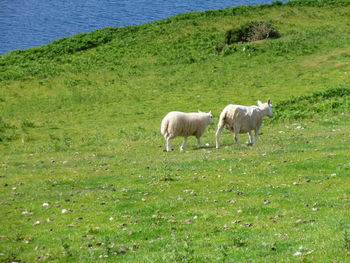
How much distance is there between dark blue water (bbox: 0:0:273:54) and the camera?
96.4 meters

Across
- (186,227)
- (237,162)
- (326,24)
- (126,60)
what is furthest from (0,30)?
(186,227)

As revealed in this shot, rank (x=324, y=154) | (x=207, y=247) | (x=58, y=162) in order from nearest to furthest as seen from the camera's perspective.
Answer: (x=207, y=247), (x=324, y=154), (x=58, y=162)

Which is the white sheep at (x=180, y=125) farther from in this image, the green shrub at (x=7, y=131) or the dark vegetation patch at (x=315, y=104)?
the green shrub at (x=7, y=131)

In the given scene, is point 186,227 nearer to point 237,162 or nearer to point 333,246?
point 333,246

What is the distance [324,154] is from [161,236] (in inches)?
395

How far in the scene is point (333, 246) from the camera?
10.0m

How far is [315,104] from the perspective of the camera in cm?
3569

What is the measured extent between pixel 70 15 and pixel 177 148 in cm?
9017

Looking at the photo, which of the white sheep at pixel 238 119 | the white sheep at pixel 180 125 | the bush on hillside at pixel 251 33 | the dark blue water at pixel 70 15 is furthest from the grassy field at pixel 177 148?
the dark blue water at pixel 70 15

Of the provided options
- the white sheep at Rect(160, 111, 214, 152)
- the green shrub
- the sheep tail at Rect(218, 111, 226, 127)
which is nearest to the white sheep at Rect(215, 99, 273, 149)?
the sheep tail at Rect(218, 111, 226, 127)

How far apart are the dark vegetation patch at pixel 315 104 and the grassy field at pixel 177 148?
0.13 m

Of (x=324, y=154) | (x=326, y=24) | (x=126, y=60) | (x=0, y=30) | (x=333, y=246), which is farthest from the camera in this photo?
(x=0, y=30)

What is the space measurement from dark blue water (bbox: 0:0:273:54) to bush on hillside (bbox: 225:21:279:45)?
140 feet

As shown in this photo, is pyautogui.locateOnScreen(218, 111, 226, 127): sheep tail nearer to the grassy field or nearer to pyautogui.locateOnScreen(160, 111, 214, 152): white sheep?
the grassy field
